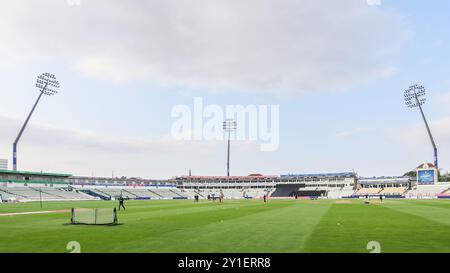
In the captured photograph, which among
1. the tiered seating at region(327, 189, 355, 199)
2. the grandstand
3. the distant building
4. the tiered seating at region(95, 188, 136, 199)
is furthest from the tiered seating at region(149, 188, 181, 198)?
the tiered seating at region(327, 189, 355, 199)

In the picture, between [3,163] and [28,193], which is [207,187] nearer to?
[3,163]

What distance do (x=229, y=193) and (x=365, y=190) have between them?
2089 inches

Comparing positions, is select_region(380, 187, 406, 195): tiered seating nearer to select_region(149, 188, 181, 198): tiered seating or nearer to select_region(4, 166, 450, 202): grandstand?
select_region(4, 166, 450, 202): grandstand

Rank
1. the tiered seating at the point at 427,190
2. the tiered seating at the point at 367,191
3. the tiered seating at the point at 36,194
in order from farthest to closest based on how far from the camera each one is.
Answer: the tiered seating at the point at 367,191 → the tiered seating at the point at 427,190 → the tiered seating at the point at 36,194

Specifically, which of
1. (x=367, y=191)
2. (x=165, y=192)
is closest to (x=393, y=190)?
(x=367, y=191)

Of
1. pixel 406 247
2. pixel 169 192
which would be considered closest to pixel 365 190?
pixel 169 192

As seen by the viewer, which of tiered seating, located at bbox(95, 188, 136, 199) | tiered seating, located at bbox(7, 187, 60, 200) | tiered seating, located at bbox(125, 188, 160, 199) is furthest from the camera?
tiered seating, located at bbox(125, 188, 160, 199)

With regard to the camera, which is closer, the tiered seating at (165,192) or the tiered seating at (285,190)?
the tiered seating at (165,192)

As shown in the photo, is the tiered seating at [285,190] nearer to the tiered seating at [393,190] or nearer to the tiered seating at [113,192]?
the tiered seating at [393,190]

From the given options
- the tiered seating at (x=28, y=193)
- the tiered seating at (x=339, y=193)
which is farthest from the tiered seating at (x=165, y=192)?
the tiered seating at (x=339, y=193)
